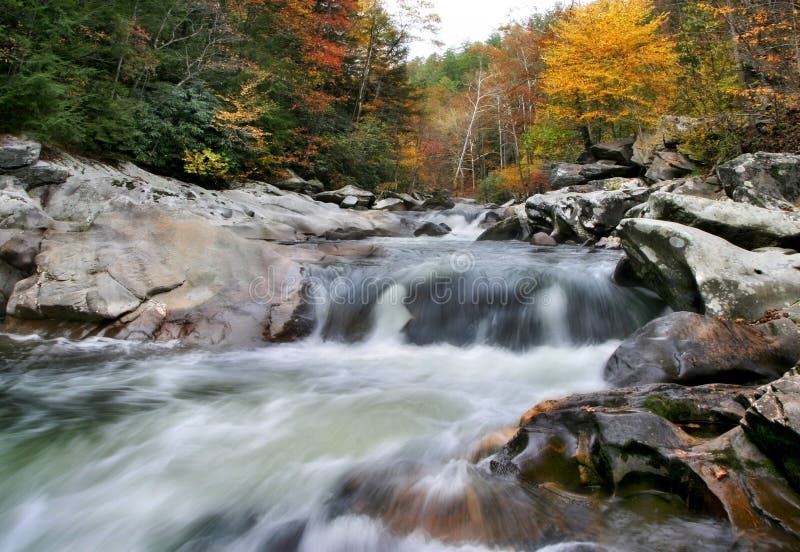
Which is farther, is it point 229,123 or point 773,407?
point 229,123

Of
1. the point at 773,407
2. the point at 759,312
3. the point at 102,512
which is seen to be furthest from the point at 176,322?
the point at 759,312

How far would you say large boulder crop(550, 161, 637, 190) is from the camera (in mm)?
14234

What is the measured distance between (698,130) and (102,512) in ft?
42.6

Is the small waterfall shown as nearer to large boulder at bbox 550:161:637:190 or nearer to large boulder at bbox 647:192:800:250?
large boulder at bbox 647:192:800:250

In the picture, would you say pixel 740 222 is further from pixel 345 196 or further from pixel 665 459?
pixel 345 196

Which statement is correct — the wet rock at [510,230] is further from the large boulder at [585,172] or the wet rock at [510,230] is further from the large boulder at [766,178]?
the large boulder at [766,178]

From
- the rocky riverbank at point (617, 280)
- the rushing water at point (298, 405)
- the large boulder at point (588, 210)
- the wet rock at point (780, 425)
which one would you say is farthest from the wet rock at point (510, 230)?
the wet rock at point (780, 425)

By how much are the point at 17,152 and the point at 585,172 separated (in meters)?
14.9

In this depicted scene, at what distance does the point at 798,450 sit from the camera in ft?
6.70

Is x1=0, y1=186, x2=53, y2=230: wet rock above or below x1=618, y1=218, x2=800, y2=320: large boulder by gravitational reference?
above

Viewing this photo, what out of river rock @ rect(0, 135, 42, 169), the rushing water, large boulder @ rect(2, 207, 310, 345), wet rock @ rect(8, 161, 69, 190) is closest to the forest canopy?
river rock @ rect(0, 135, 42, 169)

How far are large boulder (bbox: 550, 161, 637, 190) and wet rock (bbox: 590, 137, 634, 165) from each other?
263 mm

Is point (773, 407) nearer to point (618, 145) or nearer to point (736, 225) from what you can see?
point (736, 225)

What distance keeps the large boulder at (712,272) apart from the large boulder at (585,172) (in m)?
9.81
